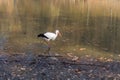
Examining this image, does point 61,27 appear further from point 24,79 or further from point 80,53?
point 24,79

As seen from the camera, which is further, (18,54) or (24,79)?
(18,54)

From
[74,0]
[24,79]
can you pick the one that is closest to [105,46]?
[24,79]

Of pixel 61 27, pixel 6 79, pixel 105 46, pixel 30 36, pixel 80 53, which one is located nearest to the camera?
pixel 6 79

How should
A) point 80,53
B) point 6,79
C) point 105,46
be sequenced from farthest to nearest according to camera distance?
1. point 105,46
2. point 80,53
3. point 6,79

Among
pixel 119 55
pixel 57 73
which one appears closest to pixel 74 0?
pixel 119 55

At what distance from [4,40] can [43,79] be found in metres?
9.73

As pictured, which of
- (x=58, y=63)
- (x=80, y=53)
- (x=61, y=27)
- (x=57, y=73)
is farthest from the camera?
(x=61, y=27)

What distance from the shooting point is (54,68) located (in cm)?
1558

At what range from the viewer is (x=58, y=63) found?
16.5 meters

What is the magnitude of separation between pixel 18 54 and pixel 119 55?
569 centimetres

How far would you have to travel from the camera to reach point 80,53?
65.5 feet

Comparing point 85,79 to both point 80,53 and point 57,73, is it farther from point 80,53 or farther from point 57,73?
point 80,53

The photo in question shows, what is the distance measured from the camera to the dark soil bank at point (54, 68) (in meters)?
14.2

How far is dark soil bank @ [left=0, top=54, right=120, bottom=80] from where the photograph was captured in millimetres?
14195
